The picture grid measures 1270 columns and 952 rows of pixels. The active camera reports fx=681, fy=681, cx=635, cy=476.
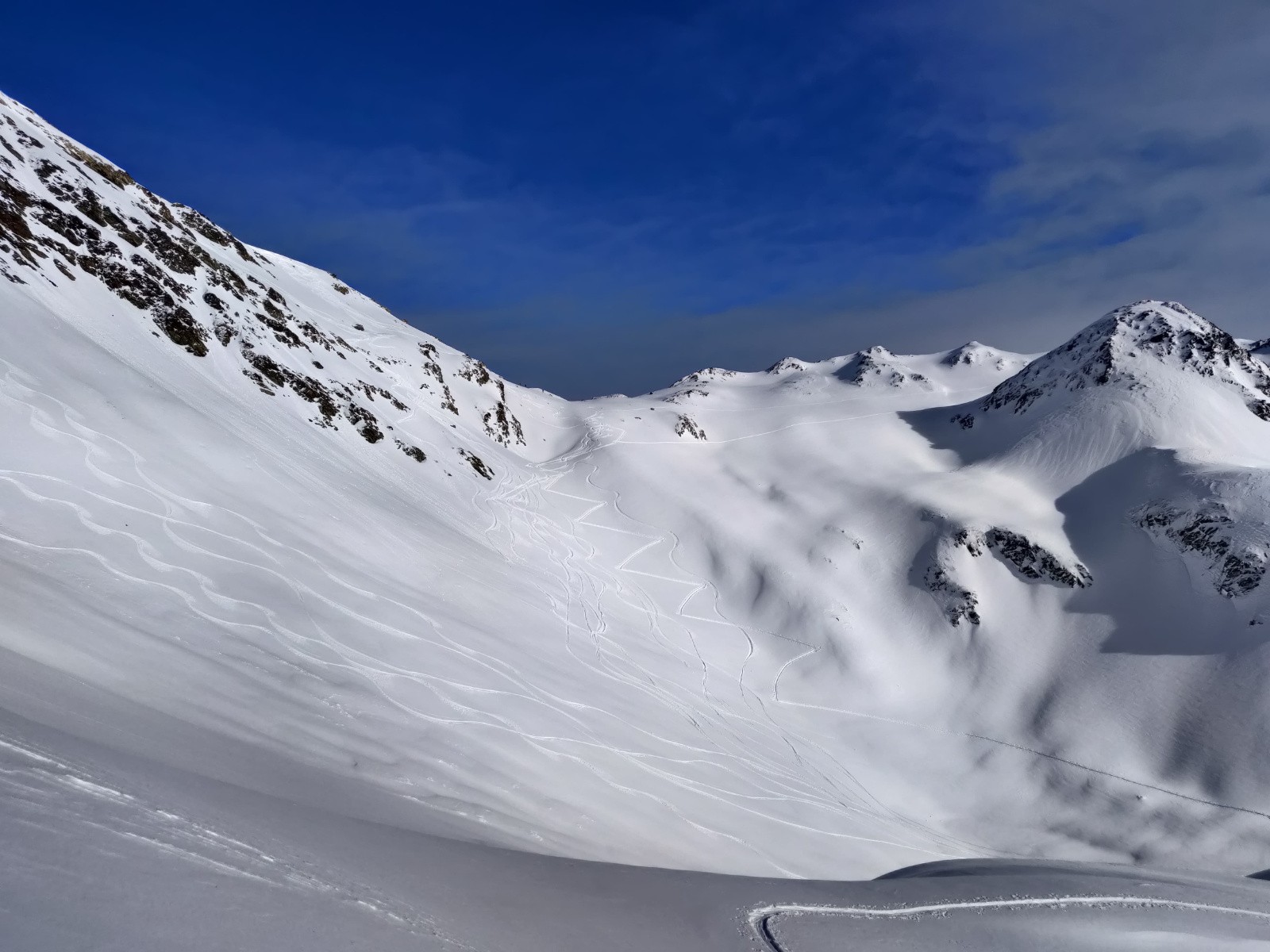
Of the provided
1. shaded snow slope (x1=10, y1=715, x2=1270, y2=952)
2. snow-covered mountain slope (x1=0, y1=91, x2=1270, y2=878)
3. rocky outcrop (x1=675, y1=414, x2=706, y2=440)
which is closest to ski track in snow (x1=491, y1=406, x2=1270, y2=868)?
snow-covered mountain slope (x1=0, y1=91, x2=1270, y2=878)

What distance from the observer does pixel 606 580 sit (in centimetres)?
4809

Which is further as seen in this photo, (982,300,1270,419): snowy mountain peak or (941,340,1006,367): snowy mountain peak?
(941,340,1006,367): snowy mountain peak

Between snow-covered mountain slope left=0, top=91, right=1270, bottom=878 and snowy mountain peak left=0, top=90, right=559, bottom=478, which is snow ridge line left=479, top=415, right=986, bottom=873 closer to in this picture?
snow-covered mountain slope left=0, top=91, right=1270, bottom=878

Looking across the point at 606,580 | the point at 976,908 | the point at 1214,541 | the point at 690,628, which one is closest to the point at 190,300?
the point at 606,580

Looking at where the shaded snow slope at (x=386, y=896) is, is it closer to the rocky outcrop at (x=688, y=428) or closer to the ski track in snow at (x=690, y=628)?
the ski track in snow at (x=690, y=628)

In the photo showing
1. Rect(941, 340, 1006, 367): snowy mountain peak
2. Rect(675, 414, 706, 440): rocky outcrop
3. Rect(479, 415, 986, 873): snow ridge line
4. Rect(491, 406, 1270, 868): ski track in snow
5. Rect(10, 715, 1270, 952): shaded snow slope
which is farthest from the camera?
Rect(941, 340, 1006, 367): snowy mountain peak

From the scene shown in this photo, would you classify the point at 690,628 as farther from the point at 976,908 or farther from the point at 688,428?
the point at 688,428

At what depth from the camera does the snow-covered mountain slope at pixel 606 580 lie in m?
17.7

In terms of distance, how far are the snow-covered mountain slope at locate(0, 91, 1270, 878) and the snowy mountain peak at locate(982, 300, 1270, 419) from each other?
0.49 m

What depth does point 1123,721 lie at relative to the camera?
A: 45.9 m

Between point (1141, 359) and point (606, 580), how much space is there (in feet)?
229

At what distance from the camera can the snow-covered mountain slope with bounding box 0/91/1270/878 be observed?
1767 cm

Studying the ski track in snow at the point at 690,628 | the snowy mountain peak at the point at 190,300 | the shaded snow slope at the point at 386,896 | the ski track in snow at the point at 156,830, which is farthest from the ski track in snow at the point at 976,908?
the snowy mountain peak at the point at 190,300

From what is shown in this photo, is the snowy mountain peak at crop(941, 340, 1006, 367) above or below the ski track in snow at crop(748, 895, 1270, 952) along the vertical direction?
above
